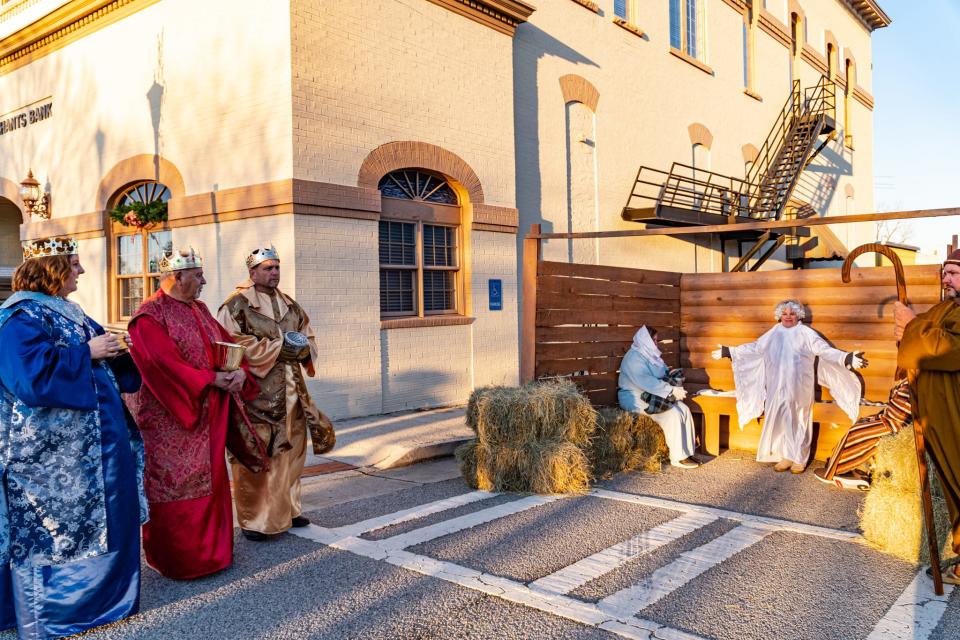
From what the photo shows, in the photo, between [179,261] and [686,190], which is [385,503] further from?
[686,190]

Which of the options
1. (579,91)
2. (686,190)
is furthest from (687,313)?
(686,190)

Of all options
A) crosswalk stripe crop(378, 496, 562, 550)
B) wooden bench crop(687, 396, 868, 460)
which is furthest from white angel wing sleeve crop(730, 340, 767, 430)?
crosswalk stripe crop(378, 496, 562, 550)

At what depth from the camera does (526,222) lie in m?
13.9

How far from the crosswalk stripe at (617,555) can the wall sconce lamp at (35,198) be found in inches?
510

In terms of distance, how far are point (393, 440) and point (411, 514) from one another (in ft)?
8.88

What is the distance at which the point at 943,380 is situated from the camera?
469 cm

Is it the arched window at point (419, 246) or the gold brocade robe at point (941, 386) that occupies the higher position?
the arched window at point (419, 246)

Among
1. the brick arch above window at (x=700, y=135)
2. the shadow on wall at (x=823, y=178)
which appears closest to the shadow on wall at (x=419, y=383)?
the brick arch above window at (x=700, y=135)

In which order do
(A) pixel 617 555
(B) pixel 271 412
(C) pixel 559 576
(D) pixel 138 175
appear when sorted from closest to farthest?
(C) pixel 559 576 → (A) pixel 617 555 → (B) pixel 271 412 → (D) pixel 138 175

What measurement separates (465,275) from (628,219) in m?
5.45

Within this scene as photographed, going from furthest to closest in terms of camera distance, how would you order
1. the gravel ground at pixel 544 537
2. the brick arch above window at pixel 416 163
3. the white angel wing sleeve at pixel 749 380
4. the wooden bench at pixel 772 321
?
the brick arch above window at pixel 416 163 → the white angel wing sleeve at pixel 749 380 → the wooden bench at pixel 772 321 → the gravel ground at pixel 544 537

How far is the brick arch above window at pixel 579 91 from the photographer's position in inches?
578

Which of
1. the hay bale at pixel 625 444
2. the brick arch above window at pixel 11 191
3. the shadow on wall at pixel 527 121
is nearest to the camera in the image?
the hay bale at pixel 625 444

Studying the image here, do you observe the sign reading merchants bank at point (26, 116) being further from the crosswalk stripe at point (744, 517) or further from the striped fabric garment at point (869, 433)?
the striped fabric garment at point (869, 433)
